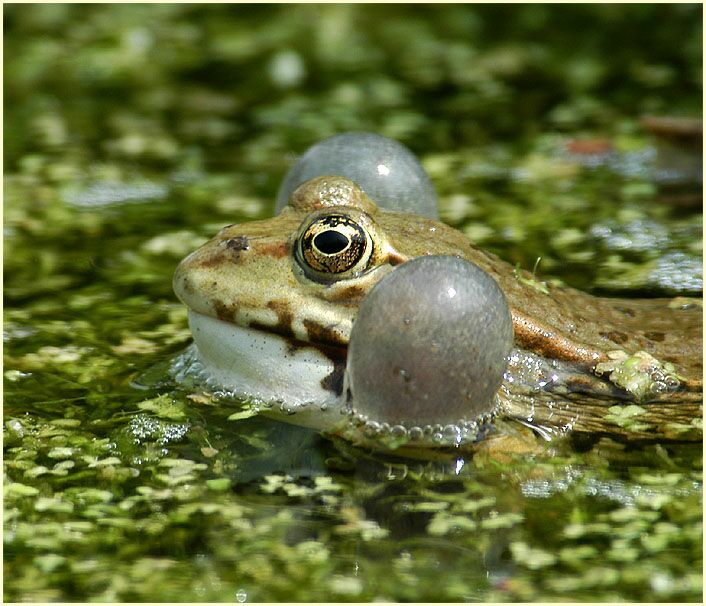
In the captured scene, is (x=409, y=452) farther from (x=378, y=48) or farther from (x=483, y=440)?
(x=378, y=48)

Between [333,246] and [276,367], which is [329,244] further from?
[276,367]

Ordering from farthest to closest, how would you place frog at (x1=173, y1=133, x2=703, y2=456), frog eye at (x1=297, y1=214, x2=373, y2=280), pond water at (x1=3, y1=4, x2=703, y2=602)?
frog eye at (x1=297, y1=214, x2=373, y2=280)
frog at (x1=173, y1=133, x2=703, y2=456)
pond water at (x1=3, y1=4, x2=703, y2=602)

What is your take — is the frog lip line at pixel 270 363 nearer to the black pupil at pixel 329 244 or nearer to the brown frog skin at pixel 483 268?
the brown frog skin at pixel 483 268

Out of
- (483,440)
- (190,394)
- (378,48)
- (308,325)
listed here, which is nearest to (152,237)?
(190,394)

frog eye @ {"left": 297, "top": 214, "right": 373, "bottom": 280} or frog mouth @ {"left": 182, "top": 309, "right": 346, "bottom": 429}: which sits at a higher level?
frog eye @ {"left": 297, "top": 214, "right": 373, "bottom": 280}

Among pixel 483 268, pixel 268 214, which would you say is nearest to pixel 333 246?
pixel 483 268

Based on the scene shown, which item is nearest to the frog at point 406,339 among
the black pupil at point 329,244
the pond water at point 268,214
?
the black pupil at point 329,244

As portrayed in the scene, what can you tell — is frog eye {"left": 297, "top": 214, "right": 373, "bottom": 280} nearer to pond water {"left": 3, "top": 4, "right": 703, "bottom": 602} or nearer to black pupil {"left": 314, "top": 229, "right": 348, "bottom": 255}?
black pupil {"left": 314, "top": 229, "right": 348, "bottom": 255}

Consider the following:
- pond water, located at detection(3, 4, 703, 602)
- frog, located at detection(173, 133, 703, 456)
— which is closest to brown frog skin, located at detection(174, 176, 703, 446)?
frog, located at detection(173, 133, 703, 456)
